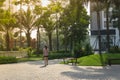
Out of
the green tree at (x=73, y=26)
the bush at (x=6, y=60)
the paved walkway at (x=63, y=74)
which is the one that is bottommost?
the paved walkway at (x=63, y=74)

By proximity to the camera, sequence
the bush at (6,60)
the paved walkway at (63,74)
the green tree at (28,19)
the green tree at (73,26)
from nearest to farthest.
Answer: the paved walkway at (63,74), the bush at (6,60), the green tree at (73,26), the green tree at (28,19)

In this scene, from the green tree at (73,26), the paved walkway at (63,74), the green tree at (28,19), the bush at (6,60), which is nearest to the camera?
the paved walkway at (63,74)

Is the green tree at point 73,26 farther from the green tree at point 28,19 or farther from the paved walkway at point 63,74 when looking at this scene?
the paved walkway at point 63,74

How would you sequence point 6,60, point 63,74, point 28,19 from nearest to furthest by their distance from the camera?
point 63,74, point 6,60, point 28,19

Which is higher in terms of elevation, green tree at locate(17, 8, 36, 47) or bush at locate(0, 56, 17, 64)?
green tree at locate(17, 8, 36, 47)

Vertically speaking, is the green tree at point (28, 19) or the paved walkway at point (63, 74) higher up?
the green tree at point (28, 19)

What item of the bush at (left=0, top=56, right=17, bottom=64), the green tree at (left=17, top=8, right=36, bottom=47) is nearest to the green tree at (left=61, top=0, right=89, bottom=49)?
the green tree at (left=17, top=8, right=36, bottom=47)

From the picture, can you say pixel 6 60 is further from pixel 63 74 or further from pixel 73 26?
pixel 73 26

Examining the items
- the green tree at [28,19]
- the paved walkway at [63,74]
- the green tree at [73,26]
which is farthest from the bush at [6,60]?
the green tree at [28,19]

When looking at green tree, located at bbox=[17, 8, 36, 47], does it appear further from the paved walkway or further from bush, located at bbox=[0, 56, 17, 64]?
the paved walkway

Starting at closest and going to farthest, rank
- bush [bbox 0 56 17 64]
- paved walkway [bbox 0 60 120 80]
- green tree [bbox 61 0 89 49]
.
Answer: paved walkway [bbox 0 60 120 80], bush [bbox 0 56 17 64], green tree [bbox 61 0 89 49]

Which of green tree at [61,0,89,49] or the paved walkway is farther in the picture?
green tree at [61,0,89,49]

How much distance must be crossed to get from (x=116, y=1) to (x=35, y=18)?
31.2 meters

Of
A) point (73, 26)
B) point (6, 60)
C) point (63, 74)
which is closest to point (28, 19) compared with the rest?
point (73, 26)
